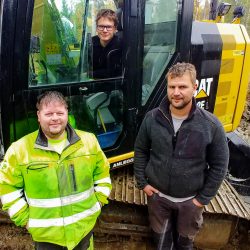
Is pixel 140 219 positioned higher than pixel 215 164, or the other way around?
pixel 215 164

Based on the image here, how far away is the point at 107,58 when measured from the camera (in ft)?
8.11

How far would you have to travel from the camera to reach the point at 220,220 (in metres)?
2.97

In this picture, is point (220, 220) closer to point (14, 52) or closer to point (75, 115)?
point (75, 115)

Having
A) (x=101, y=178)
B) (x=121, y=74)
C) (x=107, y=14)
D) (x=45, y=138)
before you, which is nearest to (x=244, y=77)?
(x=121, y=74)

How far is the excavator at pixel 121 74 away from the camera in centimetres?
213

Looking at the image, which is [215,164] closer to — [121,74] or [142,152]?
[142,152]

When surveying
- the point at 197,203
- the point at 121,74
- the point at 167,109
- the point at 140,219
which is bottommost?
the point at 140,219

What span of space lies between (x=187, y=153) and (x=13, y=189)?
109cm

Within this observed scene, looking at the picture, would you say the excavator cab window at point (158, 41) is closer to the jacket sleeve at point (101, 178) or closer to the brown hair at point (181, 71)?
the brown hair at point (181, 71)

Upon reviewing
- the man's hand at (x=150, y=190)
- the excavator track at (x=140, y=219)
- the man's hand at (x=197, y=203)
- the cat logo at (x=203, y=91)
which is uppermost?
the cat logo at (x=203, y=91)

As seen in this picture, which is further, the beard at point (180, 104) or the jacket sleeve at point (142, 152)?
the jacket sleeve at point (142, 152)

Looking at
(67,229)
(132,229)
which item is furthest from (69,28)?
(132,229)

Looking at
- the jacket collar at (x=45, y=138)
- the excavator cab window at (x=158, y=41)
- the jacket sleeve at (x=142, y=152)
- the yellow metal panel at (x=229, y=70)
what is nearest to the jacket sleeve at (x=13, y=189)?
the jacket collar at (x=45, y=138)

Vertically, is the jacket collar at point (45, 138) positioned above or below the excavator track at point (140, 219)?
above
